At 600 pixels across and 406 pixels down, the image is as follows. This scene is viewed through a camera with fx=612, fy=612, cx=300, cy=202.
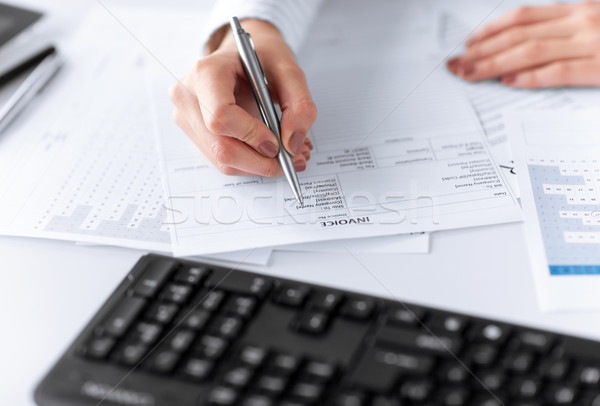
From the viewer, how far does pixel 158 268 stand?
0.47 meters

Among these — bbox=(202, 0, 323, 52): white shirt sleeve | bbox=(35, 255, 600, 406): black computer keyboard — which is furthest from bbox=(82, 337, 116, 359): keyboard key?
bbox=(202, 0, 323, 52): white shirt sleeve

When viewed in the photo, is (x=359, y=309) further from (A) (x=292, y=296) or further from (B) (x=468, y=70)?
(B) (x=468, y=70)

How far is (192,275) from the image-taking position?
454 millimetres

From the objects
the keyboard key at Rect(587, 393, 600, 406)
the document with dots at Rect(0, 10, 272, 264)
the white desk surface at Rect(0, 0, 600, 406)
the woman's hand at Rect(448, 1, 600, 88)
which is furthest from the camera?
the woman's hand at Rect(448, 1, 600, 88)

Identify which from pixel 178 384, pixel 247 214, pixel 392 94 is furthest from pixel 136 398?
pixel 392 94

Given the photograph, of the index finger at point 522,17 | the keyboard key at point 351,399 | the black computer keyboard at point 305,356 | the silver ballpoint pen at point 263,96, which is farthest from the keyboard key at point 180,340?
the index finger at point 522,17

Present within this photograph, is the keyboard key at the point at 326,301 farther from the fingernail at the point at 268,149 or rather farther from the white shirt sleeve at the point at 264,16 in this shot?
the white shirt sleeve at the point at 264,16

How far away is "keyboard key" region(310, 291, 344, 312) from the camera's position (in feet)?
1.39

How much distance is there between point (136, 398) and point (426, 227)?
0.29 metres

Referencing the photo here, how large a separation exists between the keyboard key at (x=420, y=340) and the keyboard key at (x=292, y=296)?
0.20 ft

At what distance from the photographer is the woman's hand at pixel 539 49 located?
73 cm

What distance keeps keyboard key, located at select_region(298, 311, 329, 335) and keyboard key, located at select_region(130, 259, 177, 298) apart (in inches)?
4.4

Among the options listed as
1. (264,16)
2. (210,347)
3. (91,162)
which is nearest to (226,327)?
(210,347)

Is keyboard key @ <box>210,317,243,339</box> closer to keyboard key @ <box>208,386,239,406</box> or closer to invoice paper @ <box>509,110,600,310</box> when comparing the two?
keyboard key @ <box>208,386,239,406</box>
